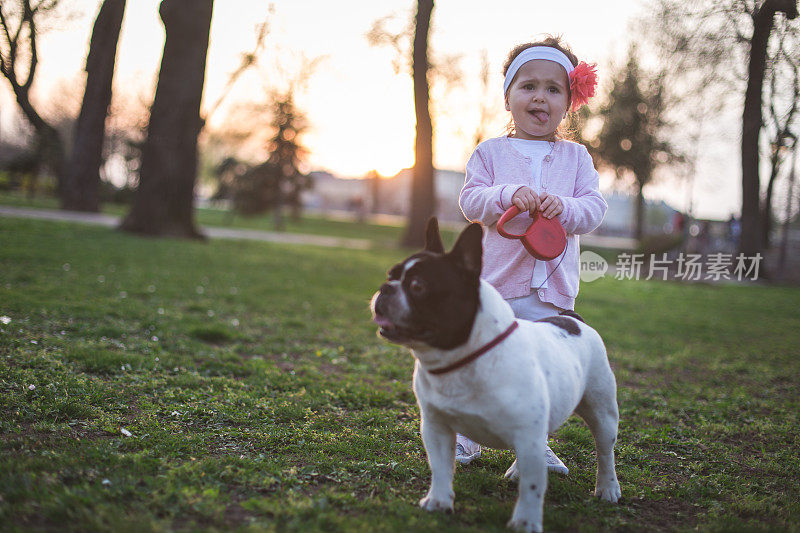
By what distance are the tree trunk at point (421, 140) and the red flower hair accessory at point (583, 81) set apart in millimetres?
14908

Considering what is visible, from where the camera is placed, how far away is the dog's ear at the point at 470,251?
96.7 inches

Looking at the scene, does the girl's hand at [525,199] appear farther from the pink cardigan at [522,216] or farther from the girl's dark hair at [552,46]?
the girl's dark hair at [552,46]

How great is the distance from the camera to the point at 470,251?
2465 millimetres

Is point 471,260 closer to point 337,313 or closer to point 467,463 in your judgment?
point 467,463

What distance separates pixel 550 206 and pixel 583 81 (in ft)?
3.17

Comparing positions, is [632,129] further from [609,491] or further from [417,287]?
[417,287]

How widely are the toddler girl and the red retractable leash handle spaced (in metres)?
0.11

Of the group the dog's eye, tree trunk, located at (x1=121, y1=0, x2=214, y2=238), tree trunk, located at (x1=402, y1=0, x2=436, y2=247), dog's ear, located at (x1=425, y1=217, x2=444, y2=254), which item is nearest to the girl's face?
dog's ear, located at (x1=425, y1=217, x2=444, y2=254)

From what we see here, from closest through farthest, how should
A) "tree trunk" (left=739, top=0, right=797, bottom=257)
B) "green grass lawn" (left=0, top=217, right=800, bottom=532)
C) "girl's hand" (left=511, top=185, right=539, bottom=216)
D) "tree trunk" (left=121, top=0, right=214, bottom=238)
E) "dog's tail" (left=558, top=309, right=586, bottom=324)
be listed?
"green grass lawn" (left=0, top=217, right=800, bottom=532)
"girl's hand" (left=511, top=185, right=539, bottom=216)
"dog's tail" (left=558, top=309, right=586, bottom=324)
"tree trunk" (left=121, top=0, right=214, bottom=238)
"tree trunk" (left=739, top=0, right=797, bottom=257)

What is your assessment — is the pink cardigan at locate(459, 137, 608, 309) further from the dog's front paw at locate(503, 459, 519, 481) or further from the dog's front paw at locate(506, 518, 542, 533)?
the dog's front paw at locate(506, 518, 542, 533)

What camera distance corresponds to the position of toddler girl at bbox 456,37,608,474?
11.0 feet

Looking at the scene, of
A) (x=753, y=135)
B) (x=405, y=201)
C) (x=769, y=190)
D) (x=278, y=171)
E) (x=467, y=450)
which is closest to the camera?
(x=467, y=450)

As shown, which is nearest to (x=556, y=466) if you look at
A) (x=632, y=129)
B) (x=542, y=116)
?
(x=542, y=116)

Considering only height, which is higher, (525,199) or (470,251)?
(525,199)
